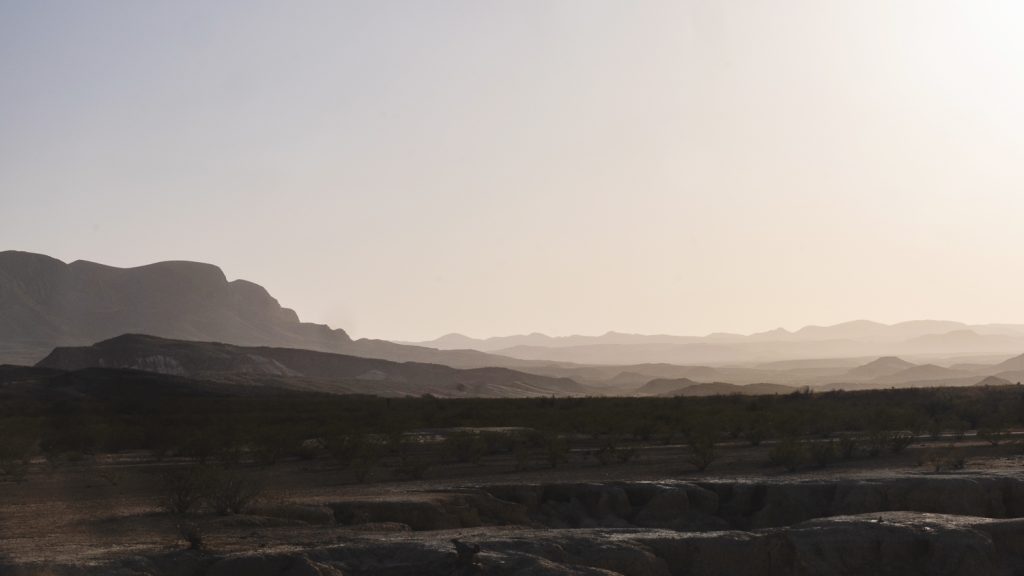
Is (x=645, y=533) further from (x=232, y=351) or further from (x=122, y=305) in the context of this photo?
(x=122, y=305)

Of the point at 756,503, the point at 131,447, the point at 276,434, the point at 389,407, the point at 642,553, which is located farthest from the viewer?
the point at 389,407

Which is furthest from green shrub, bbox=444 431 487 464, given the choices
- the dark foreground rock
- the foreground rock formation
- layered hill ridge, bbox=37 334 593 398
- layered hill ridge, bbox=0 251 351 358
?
layered hill ridge, bbox=0 251 351 358

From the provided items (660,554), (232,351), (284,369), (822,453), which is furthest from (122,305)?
(660,554)

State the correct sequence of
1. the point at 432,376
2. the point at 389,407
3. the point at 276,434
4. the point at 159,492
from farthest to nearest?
the point at 432,376
the point at 389,407
the point at 276,434
the point at 159,492

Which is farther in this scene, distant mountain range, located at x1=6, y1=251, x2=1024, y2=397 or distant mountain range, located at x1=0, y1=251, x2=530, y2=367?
distant mountain range, located at x1=0, y1=251, x2=530, y2=367

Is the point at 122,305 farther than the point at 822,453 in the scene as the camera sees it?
Yes

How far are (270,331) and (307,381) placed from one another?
99.5 m

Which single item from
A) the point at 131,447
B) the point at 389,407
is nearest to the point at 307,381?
the point at 389,407

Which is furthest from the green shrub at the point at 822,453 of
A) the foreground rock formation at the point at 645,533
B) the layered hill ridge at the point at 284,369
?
the layered hill ridge at the point at 284,369

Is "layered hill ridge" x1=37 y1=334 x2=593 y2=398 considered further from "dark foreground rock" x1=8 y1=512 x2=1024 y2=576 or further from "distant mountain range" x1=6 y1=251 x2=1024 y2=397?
"dark foreground rock" x1=8 y1=512 x2=1024 y2=576

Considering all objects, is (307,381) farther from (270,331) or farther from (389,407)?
(270,331)

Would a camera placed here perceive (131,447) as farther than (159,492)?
Yes

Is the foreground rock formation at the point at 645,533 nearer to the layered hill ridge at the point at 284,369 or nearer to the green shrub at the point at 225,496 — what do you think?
the green shrub at the point at 225,496

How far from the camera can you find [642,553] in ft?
41.0
